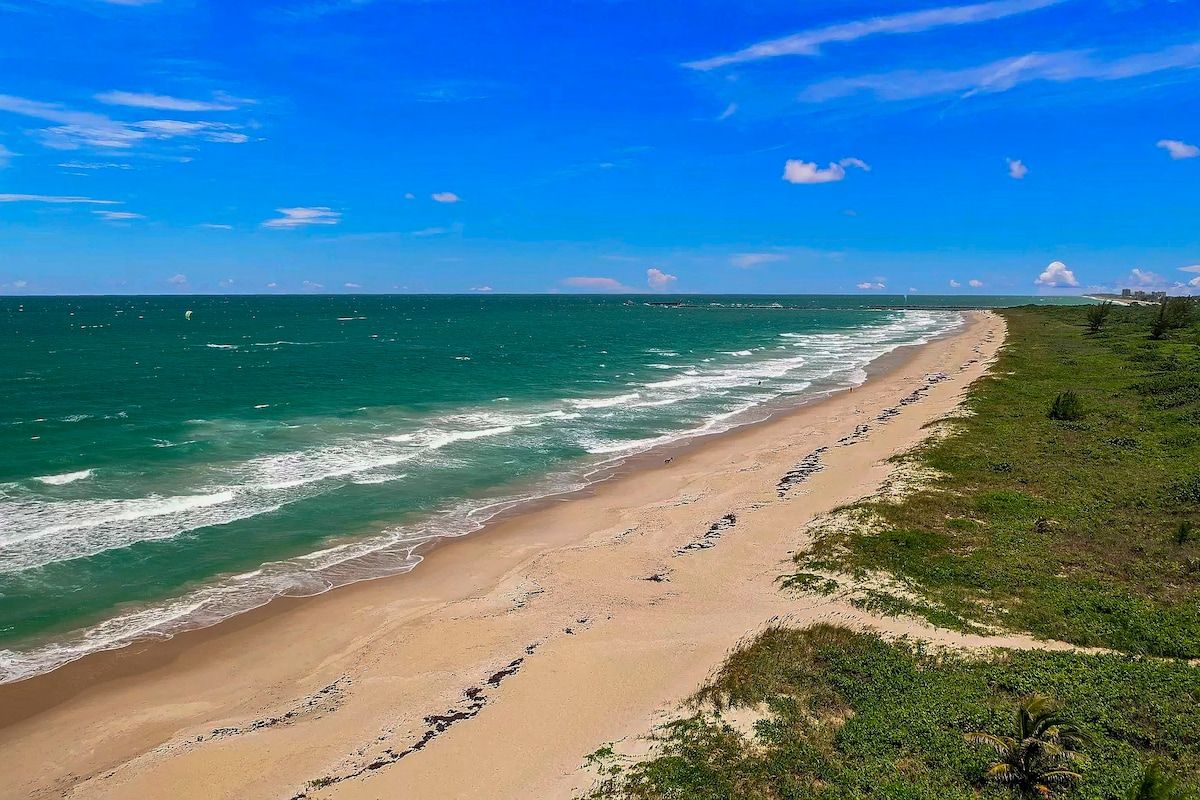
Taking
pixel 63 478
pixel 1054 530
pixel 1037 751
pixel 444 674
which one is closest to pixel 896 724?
pixel 1037 751

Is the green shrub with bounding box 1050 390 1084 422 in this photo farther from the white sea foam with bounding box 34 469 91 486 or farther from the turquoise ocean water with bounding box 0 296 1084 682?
the white sea foam with bounding box 34 469 91 486

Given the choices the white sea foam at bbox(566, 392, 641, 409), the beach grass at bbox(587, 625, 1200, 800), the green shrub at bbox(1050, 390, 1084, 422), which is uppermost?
the green shrub at bbox(1050, 390, 1084, 422)

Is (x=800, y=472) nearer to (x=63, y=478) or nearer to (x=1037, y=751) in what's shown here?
(x=1037, y=751)

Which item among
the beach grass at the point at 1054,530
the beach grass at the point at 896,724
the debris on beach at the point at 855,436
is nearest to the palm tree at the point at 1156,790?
the beach grass at the point at 896,724

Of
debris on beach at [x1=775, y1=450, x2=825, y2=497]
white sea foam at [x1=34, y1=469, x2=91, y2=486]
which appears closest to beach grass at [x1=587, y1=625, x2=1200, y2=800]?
debris on beach at [x1=775, y1=450, x2=825, y2=497]

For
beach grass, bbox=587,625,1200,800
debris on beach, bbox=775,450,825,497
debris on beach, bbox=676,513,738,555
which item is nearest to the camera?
beach grass, bbox=587,625,1200,800
